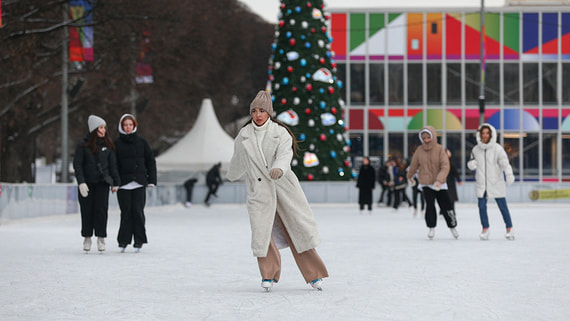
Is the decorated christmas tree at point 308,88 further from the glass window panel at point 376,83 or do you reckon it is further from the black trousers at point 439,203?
the black trousers at point 439,203

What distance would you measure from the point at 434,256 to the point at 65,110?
21.0m

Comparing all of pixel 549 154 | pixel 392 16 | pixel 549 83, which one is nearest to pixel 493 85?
pixel 549 83

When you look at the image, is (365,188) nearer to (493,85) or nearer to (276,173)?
(276,173)

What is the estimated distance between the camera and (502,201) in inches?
658

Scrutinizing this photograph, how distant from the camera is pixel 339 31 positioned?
51.7m

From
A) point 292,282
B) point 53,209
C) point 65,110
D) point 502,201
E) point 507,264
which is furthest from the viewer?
point 65,110

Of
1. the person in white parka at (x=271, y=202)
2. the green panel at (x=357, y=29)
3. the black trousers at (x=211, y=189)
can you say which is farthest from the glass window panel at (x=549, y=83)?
the person in white parka at (x=271, y=202)

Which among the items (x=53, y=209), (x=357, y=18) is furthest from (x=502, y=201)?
(x=357, y=18)

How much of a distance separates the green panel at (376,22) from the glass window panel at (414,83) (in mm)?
2296

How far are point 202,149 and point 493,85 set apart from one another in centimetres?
1588

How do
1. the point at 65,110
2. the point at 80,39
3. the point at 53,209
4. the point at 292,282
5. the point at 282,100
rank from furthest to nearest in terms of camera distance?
the point at 282,100 → the point at 65,110 → the point at 80,39 → the point at 53,209 → the point at 292,282

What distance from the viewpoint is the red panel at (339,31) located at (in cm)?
5166

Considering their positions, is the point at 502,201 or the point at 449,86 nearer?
the point at 502,201

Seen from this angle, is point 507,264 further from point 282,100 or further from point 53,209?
point 282,100
